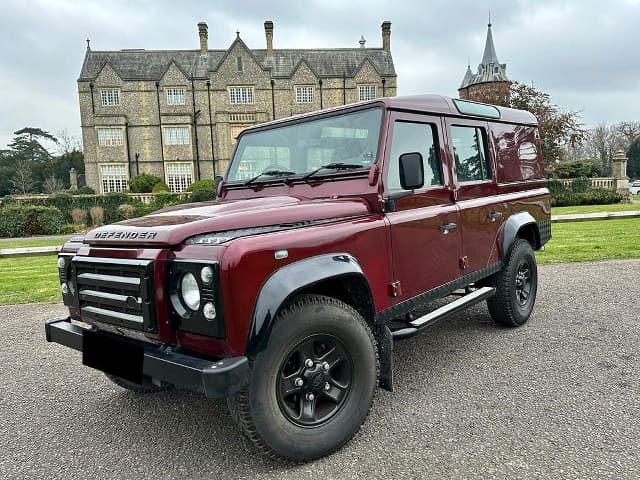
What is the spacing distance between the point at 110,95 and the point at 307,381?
4226 cm

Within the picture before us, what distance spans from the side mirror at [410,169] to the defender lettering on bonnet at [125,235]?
64.2 inches

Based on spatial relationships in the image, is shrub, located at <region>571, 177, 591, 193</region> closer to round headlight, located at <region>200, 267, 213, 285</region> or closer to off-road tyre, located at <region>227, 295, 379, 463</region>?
off-road tyre, located at <region>227, 295, 379, 463</region>

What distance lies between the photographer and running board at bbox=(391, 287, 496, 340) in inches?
129

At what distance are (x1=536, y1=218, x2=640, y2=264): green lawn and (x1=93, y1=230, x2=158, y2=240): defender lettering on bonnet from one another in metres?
8.18

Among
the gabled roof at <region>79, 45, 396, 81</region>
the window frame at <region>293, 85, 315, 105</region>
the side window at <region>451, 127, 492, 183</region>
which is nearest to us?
the side window at <region>451, 127, 492, 183</region>

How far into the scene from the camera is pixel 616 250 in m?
9.48

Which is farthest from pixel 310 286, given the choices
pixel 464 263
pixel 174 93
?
pixel 174 93

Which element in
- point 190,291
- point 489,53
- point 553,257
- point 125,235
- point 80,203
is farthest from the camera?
point 489,53

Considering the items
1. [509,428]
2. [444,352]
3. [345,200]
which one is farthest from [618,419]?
[345,200]

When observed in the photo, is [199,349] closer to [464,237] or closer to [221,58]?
[464,237]

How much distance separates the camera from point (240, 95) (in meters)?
39.2

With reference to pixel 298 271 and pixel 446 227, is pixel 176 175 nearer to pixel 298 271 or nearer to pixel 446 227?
pixel 446 227

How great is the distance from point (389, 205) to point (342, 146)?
62cm

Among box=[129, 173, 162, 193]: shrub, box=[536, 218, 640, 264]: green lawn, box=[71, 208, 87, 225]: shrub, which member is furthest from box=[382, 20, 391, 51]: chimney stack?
box=[536, 218, 640, 264]: green lawn
